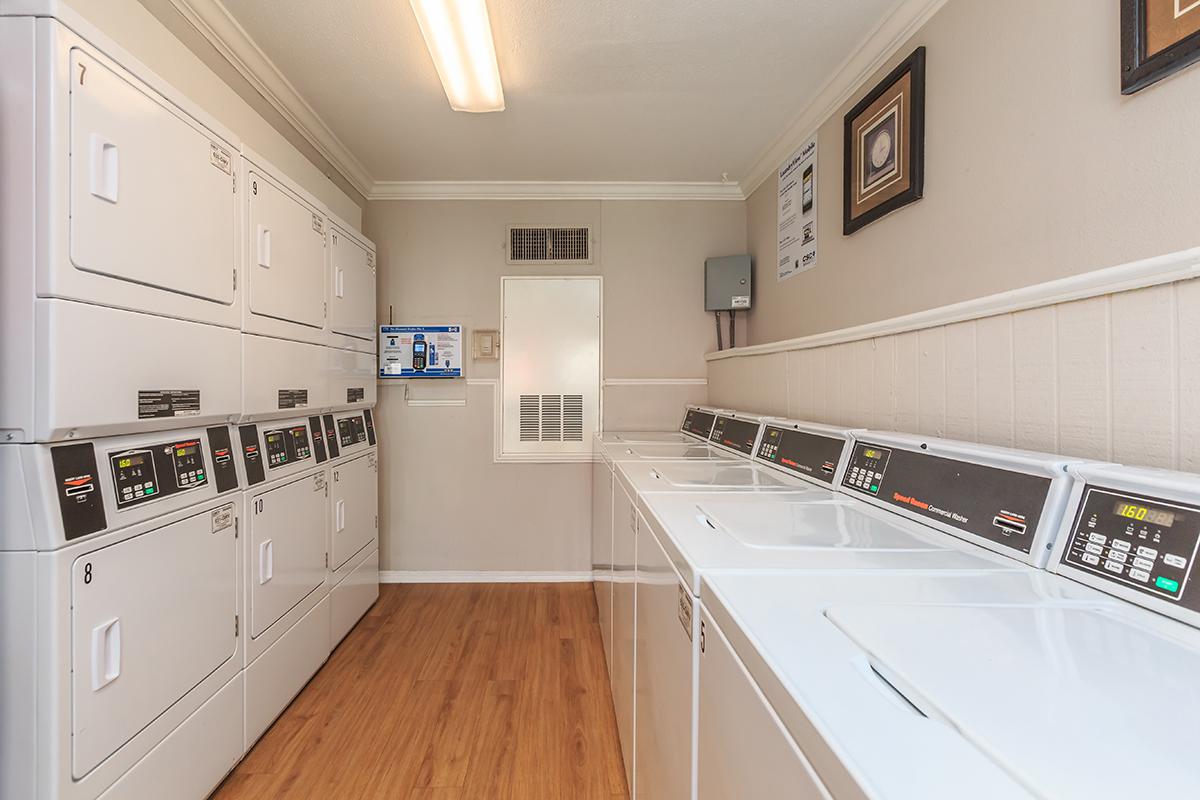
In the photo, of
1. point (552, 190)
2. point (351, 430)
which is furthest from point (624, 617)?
point (552, 190)

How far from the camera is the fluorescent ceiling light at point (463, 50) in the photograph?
5.23 ft

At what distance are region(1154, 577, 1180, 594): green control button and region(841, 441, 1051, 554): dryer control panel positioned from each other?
0.17 metres

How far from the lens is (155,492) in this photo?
4.22 ft

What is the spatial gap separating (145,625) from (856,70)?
2.93 meters

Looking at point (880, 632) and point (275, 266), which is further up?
point (275, 266)

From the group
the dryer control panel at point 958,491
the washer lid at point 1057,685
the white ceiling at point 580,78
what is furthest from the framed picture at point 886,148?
the washer lid at point 1057,685

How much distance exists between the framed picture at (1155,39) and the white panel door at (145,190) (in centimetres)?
217

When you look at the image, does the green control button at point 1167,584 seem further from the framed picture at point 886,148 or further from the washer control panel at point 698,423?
the washer control panel at point 698,423

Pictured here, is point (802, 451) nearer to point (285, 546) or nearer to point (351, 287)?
point (285, 546)

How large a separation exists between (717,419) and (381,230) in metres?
2.42

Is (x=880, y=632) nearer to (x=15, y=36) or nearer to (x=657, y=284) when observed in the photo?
(x=15, y=36)

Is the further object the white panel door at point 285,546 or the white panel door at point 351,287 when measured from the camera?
the white panel door at point 351,287

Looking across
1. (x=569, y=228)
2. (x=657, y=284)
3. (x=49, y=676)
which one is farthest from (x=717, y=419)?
(x=49, y=676)

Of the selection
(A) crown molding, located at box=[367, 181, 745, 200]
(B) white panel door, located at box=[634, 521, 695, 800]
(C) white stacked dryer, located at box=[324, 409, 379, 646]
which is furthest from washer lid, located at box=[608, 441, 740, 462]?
(A) crown molding, located at box=[367, 181, 745, 200]
